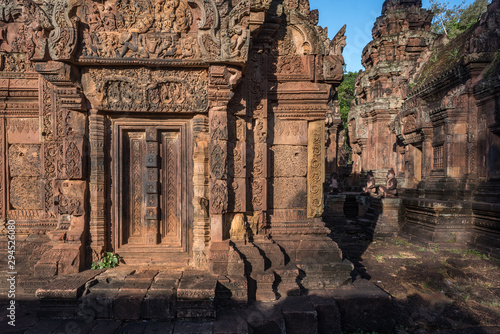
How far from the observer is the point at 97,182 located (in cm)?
436

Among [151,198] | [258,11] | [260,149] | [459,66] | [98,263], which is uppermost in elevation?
[459,66]

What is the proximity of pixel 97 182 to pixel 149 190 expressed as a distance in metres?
0.76

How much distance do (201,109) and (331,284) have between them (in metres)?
3.26

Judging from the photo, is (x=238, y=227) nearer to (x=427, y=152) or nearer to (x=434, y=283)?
(x=434, y=283)

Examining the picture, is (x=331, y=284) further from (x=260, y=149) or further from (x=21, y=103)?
(x=21, y=103)

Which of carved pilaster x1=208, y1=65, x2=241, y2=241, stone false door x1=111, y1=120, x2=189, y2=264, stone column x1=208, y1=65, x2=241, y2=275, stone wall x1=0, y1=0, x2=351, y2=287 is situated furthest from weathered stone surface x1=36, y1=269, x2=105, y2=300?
carved pilaster x1=208, y1=65, x2=241, y2=241

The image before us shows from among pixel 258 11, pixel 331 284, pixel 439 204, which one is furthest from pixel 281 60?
pixel 439 204

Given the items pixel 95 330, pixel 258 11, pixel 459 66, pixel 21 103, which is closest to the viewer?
pixel 95 330

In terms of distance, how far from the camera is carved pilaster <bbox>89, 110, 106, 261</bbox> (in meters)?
Result: 4.35

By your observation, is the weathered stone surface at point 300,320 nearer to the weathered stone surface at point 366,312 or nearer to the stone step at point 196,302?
the weathered stone surface at point 366,312

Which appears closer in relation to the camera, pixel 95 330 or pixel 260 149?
pixel 95 330

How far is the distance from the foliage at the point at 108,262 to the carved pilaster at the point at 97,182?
0.10 metres

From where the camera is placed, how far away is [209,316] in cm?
351

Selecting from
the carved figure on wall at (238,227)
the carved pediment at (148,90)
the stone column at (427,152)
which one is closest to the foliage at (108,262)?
the carved figure on wall at (238,227)
